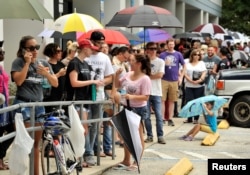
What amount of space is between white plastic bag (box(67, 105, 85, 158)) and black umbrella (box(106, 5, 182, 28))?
571cm

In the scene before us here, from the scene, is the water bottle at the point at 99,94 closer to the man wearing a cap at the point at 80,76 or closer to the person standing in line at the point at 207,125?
the man wearing a cap at the point at 80,76

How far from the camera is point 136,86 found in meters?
9.92

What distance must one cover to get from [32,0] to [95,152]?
351 centimetres

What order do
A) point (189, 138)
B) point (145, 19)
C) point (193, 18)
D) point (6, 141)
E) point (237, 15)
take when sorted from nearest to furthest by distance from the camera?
1. point (6, 141)
2. point (189, 138)
3. point (145, 19)
4. point (193, 18)
5. point (237, 15)

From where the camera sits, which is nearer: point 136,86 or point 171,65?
point 136,86

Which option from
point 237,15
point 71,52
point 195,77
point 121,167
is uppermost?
point 237,15

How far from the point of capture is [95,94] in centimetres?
941

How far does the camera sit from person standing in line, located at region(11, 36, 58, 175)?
7793 mm

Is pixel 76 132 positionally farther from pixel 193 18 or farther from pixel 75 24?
pixel 193 18

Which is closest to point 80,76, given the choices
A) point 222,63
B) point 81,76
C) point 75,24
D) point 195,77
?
point 81,76

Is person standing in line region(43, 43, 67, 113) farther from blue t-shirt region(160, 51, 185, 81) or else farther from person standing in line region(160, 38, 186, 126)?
blue t-shirt region(160, 51, 185, 81)

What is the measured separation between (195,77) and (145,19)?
258 centimetres

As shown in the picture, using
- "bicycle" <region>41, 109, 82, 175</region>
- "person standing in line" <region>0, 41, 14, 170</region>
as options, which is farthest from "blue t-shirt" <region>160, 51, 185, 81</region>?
"bicycle" <region>41, 109, 82, 175</region>

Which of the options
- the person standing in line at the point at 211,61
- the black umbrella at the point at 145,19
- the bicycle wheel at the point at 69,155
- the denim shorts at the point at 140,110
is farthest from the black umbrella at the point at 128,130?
the person standing in line at the point at 211,61
